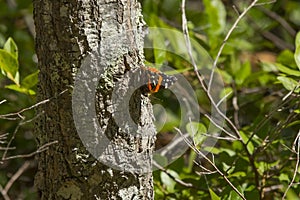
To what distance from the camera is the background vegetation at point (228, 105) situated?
1553 millimetres

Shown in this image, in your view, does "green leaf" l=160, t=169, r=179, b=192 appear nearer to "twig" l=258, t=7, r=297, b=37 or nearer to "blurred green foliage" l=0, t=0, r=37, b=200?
"blurred green foliage" l=0, t=0, r=37, b=200

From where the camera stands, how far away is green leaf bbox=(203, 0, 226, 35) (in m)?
1.98

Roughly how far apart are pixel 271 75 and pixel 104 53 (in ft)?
2.98

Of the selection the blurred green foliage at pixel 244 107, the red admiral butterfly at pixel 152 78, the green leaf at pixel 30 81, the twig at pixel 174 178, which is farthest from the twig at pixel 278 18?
the red admiral butterfly at pixel 152 78

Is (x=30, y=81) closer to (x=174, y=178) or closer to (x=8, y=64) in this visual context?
(x=8, y=64)

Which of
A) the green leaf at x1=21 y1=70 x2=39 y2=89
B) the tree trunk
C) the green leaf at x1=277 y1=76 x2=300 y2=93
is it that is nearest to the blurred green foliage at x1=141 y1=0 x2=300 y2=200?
the green leaf at x1=277 y1=76 x2=300 y2=93

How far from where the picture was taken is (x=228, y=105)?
208 cm

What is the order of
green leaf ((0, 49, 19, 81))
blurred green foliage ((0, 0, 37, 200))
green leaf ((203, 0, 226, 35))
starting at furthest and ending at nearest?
blurred green foliage ((0, 0, 37, 200))
green leaf ((203, 0, 226, 35))
green leaf ((0, 49, 19, 81))

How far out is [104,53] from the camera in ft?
3.98

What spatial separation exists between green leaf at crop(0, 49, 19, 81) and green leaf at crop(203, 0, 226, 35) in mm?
680

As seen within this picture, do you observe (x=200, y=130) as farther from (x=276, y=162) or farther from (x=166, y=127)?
(x=166, y=127)

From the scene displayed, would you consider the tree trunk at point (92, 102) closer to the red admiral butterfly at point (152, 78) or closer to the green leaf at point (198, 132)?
the red admiral butterfly at point (152, 78)

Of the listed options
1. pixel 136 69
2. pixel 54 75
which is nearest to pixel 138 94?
pixel 136 69

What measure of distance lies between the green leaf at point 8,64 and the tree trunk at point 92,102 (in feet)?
0.89
